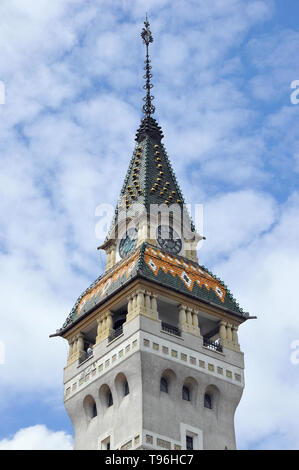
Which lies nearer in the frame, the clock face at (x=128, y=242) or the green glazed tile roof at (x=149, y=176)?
the clock face at (x=128, y=242)

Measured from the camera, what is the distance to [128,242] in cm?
6800

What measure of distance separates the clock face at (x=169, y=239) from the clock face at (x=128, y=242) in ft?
4.94

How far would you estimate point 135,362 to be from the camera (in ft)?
194

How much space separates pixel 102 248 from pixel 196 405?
13.8m

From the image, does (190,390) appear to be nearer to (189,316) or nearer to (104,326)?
(189,316)

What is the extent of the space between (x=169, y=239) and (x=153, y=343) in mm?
9655

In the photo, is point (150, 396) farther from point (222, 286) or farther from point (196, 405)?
point (222, 286)

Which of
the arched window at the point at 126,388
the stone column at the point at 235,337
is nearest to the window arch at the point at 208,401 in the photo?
the stone column at the point at 235,337

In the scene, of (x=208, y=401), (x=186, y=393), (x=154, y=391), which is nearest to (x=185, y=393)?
(x=186, y=393)

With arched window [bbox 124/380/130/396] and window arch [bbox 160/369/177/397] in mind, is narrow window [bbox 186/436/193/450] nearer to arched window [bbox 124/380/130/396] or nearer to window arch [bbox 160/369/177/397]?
window arch [bbox 160/369/177/397]

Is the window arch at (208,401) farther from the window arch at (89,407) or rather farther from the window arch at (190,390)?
the window arch at (89,407)

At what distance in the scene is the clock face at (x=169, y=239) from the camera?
67.2 m
